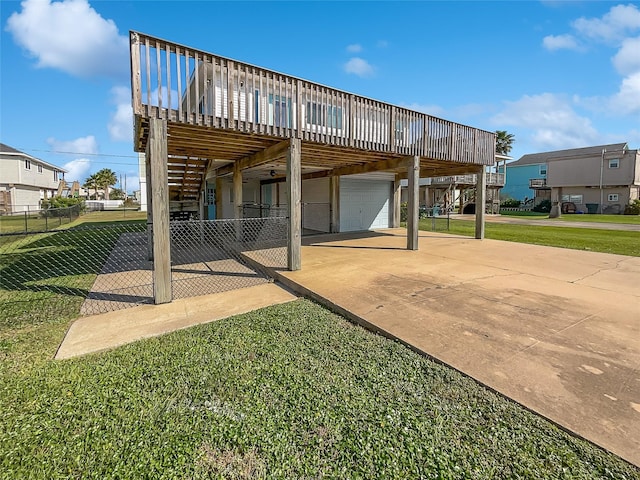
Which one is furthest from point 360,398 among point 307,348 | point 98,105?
point 98,105

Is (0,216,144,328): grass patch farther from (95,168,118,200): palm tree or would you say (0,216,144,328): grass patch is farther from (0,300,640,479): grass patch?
(95,168,118,200): palm tree

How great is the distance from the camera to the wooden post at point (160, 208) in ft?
14.9

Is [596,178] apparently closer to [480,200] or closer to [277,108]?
[480,200]

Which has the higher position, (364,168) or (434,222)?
(364,168)

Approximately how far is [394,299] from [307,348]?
1.78 metres

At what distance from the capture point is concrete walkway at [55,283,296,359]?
337cm

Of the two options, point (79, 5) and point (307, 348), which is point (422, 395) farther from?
point (79, 5)

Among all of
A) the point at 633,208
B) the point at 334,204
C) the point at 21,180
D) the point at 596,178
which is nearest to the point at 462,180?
the point at 334,204

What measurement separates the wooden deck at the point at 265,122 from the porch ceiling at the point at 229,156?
0.03 meters

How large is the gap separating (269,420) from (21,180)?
119 ft

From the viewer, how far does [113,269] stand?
283 inches

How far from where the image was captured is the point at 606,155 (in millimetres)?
31172

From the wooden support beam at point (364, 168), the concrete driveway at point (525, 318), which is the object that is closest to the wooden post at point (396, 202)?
the wooden support beam at point (364, 168)

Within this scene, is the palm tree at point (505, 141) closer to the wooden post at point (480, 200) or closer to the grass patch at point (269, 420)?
the wooden post at point (480, 200)
